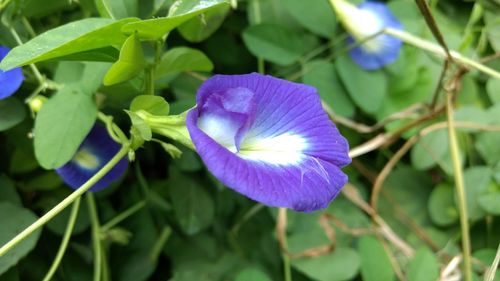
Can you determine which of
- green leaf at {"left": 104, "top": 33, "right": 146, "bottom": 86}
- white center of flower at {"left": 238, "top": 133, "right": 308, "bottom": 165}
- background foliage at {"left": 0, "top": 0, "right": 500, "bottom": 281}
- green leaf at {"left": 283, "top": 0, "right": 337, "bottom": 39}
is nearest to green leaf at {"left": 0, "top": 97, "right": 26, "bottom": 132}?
background foliage at {"left": 0, "top": 0, "right": 500, "bottom": 281}

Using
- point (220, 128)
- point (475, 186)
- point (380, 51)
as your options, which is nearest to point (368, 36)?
point (380, 51)

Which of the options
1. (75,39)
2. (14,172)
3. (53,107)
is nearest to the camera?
(75,39)

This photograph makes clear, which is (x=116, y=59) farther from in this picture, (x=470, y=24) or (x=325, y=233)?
(x=470, y=24)

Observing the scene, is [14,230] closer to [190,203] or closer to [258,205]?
[190,203]

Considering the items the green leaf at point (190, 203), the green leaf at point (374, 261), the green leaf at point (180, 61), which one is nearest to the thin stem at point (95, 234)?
the green leaf at point (190, 203)

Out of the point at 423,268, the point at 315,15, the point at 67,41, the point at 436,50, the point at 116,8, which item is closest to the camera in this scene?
the point at 67,41

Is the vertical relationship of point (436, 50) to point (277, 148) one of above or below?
below

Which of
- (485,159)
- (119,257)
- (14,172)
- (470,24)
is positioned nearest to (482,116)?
(485,159)

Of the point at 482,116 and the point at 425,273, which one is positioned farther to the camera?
the point at 482,116
